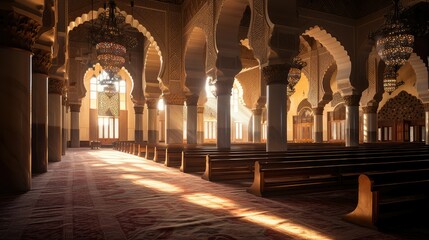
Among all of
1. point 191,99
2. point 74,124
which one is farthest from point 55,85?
point 74,124

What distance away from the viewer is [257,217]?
366 cm

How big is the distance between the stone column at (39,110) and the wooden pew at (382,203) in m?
6.78

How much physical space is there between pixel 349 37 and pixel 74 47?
1513 cm

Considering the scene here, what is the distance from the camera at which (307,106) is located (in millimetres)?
22891

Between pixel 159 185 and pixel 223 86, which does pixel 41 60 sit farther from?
pixel 223 86

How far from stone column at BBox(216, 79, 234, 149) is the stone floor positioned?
5.62 m

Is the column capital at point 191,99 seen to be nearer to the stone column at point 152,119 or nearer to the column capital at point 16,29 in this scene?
the stone column at point 152,119

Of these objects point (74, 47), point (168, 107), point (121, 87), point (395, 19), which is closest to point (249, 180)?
point (395, 19)

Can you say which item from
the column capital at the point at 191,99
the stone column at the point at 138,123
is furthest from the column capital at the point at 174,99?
the stone column at the point at 138,123

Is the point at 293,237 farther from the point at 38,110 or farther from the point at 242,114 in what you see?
the point at 242,114

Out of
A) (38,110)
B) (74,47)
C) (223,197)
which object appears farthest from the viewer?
(74,47)

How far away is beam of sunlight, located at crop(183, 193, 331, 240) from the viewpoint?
307 cm

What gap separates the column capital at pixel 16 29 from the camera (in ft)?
15.5

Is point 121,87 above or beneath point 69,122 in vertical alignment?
above
